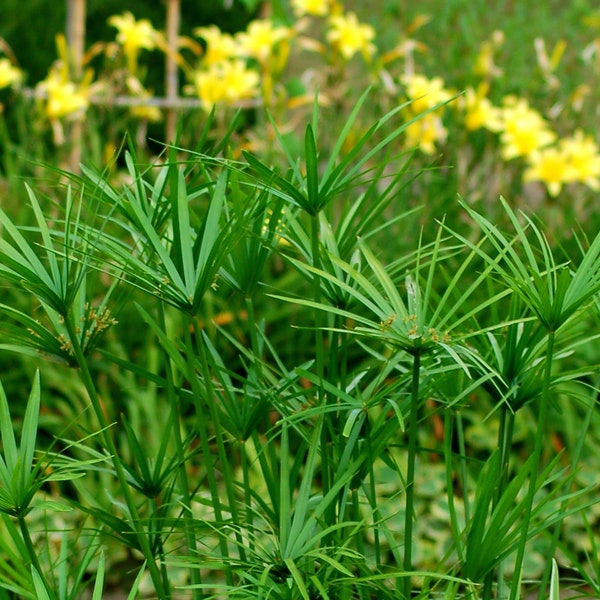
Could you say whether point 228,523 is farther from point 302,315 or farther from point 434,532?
point 302,315

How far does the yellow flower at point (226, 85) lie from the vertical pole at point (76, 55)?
43 centimetres

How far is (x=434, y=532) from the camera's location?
7.55 feet

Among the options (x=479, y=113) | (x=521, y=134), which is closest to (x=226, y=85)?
(x=479, y=113)

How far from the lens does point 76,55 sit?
135 inches

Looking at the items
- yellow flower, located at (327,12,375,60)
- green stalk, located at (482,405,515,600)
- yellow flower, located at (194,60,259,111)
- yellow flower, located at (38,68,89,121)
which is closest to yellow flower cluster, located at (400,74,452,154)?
yellow flower, located at (327,12,375,60)

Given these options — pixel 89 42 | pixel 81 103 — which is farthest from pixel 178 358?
pixel 89 42

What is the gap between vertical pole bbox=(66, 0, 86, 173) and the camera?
322cm

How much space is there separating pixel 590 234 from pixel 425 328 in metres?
2.54

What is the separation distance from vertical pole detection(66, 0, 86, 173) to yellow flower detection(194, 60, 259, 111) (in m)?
0.43

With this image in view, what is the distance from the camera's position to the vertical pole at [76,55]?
3.22 meters

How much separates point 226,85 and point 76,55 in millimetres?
692

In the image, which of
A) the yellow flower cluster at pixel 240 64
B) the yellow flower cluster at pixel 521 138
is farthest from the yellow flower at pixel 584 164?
the yellow flower cluster at pixel 240 64

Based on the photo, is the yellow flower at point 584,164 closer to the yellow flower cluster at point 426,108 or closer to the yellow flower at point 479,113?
the yellow flower at point 479,113

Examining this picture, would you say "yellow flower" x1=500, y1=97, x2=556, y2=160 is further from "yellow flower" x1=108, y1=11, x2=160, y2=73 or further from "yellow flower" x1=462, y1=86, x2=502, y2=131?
"yellow flower" x1=108, y1=11, x2=160, y2=73
